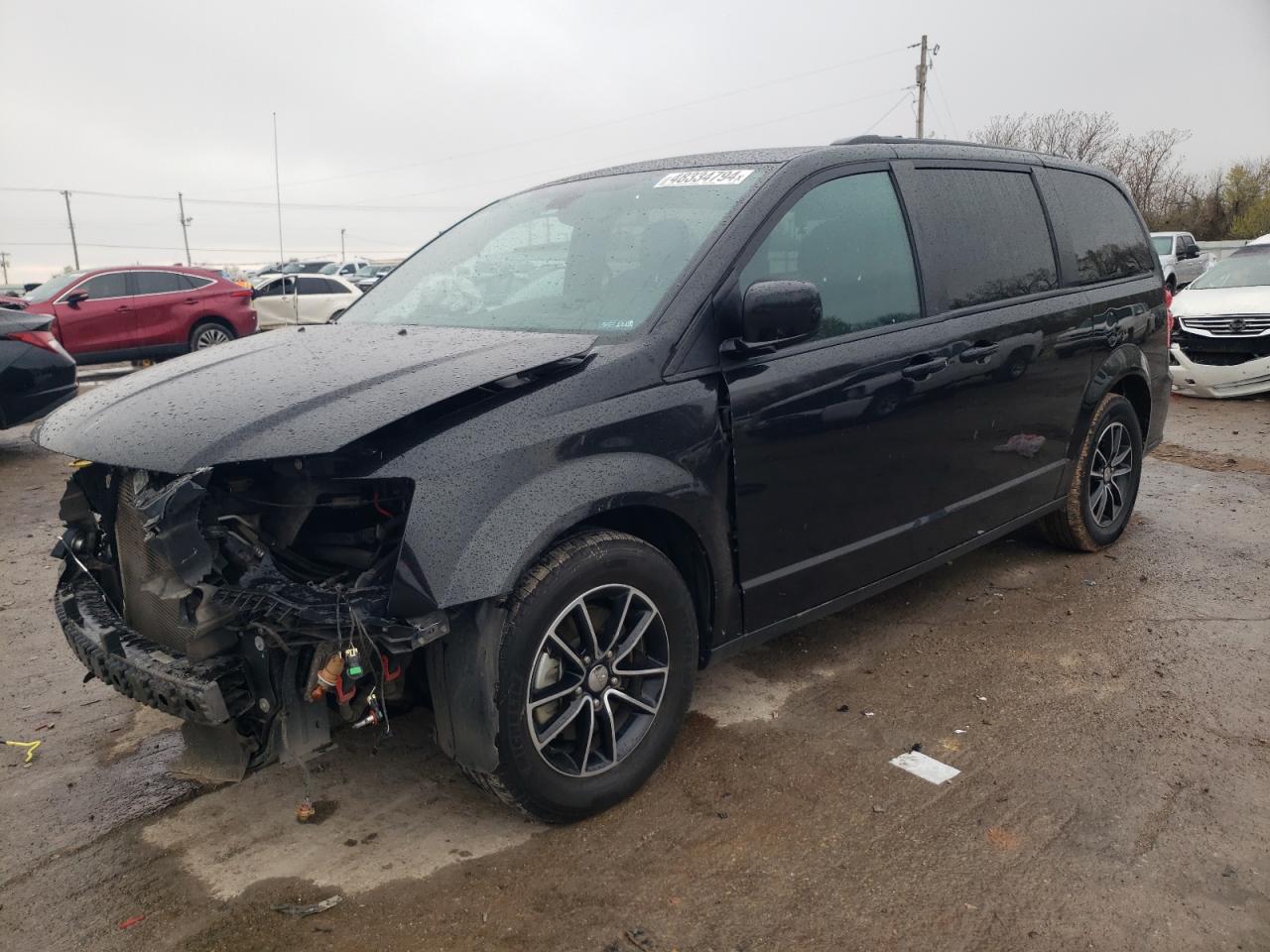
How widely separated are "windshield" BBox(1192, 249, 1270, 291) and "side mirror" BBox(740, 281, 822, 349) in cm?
997

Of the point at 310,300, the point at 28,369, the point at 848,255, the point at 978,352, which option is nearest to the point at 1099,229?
the point at 978,352

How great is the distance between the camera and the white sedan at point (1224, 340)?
10125mm

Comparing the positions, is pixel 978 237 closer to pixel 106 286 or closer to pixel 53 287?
pixel 106 286

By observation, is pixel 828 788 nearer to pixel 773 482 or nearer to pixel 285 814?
pixel 773 482

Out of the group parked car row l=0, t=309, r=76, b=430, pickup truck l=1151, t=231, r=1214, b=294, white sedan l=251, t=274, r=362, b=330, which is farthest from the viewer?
white sedan l=251, t=274, r=362, b=330

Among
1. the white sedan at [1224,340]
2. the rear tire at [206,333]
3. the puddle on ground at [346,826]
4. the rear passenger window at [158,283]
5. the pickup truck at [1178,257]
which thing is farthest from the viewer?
the pickup truck at [1178,257]

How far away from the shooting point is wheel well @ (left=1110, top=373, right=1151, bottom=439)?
5.14 metres

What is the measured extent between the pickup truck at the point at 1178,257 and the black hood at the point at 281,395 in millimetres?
20022

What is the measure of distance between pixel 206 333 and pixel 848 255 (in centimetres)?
1524

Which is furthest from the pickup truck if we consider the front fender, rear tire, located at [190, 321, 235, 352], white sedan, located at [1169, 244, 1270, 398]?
the front fender

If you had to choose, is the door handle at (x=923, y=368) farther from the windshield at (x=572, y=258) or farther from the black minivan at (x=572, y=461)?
the windshield at (x=572, y=258)

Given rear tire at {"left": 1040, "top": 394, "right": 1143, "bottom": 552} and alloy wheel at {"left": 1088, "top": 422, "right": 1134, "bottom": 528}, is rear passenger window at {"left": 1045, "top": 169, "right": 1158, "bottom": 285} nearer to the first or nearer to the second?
rear tire at {"left": 1040, "top": 394, "right": 1143, "bottom": 552}

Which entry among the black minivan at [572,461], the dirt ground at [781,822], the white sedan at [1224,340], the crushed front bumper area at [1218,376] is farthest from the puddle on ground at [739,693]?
the white sedan at [1224,340]

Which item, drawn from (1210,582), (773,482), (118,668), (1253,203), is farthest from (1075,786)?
(1253,203)
